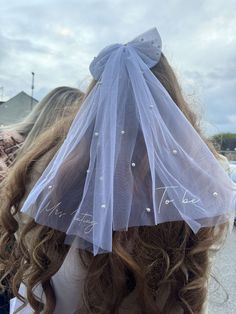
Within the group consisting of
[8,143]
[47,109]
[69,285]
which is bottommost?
[69,285]

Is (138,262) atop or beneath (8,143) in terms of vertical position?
beneath

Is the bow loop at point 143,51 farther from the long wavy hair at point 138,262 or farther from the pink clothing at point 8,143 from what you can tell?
the pink clothing at point 8,143

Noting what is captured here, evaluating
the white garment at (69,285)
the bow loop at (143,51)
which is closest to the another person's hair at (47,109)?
the bow loop at (143,51)

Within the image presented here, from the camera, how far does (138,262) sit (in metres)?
1.08

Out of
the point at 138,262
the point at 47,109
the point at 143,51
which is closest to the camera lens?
the point at 138,262

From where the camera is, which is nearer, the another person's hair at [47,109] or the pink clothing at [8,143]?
the another person's hair at [47,109]

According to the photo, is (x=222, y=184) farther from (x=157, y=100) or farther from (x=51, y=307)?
(x=51, y=307)

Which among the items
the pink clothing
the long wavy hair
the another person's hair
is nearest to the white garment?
the long wavy hair

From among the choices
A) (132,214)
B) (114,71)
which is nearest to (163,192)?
(132,214)

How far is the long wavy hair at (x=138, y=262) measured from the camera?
1.08 m

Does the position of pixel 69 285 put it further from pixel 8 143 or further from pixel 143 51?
pixel 8 143

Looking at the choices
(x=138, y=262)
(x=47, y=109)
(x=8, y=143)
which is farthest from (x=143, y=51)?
(x=8, y=143)

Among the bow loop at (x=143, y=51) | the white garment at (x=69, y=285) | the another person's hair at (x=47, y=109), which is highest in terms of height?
the bow loop at (x=143, y=51)

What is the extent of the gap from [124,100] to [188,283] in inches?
19.7
